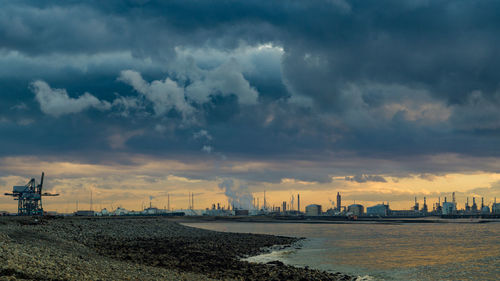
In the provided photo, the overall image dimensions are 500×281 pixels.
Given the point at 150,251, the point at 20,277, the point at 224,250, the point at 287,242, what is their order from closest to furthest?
the point at 20,277 < the point at 150,251 < the point at 224,250 < the point at 287,242

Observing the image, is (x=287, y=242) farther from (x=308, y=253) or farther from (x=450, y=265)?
(x=450, y=265)

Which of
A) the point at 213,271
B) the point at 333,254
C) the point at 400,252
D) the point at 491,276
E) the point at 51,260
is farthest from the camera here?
the point at 400,252

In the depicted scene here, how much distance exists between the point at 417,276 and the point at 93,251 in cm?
3645

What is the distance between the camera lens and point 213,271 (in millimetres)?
44000

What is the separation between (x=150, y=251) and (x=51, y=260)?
26038 mm

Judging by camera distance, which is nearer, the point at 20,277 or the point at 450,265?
the point at 20,277

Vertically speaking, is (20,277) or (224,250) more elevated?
(20,277)

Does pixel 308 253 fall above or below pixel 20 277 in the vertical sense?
below

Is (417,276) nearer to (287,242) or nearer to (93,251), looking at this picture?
(93,251)

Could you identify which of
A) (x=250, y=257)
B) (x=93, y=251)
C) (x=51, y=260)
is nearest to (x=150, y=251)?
(x=93, y=251)

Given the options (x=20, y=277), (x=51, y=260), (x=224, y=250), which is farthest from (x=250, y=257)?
(x=20, y=277)

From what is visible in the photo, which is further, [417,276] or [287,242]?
[287,242]

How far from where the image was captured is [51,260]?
33031 millimetres

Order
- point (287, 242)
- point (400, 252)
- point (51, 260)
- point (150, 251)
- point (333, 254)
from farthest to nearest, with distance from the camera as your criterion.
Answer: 1. point (287, 242)
2. point (400, 252)
3. point (333, 254)
4. point (150, 251)
5. point (51, 260)
